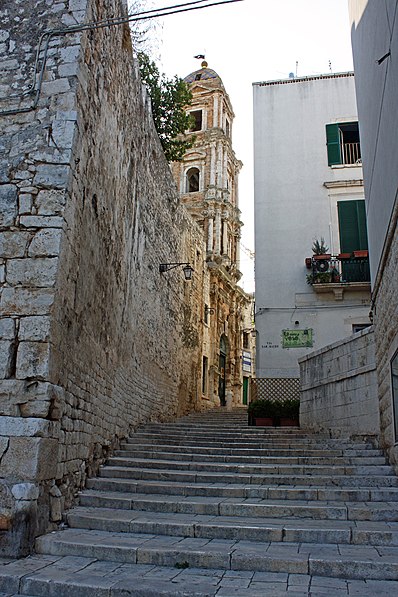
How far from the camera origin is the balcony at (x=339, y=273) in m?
12.6

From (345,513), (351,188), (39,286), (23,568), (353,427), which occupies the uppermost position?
(351,188)

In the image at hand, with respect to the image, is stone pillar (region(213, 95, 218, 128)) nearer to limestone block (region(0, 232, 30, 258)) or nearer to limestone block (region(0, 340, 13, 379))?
limestone block (region(0, 232, 30, 258))

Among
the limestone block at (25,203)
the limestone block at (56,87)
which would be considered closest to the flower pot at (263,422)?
the limestone block at (25,203)

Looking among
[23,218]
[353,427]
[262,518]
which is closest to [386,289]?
[353,427]

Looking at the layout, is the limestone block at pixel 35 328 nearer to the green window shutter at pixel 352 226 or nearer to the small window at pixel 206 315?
the green window shutter at pixel 352 226

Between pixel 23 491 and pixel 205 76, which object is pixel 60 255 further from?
pixel 205 76

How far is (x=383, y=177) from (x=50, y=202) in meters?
4.12

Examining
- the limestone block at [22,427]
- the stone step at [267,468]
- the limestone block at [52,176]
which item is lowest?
the stone step at [267,468]

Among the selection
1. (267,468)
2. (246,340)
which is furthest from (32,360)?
(246,340)

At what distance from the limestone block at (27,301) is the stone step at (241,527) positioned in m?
2.14

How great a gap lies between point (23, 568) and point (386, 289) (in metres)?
5.07

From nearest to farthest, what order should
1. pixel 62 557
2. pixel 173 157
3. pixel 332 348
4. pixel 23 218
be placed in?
pixel 62 557 < pixel 23 218 < pixel 332 348 < pixel 173 157

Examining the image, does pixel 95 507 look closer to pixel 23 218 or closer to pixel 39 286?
pixel 39 286

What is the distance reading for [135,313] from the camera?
31.1 feet
